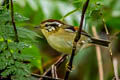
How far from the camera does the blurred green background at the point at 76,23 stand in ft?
6.75

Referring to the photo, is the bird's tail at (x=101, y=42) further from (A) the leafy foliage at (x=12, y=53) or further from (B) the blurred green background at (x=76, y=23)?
(A) the leafy foliage at (x=12, y=53)

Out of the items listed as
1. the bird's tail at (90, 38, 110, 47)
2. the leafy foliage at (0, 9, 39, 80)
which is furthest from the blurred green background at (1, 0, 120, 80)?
the leafy foliage at (0, 9, 39, 80)

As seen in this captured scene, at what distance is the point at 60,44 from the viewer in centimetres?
214

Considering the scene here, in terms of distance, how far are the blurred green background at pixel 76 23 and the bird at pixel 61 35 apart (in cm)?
12

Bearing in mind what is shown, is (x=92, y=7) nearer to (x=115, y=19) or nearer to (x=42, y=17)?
(x=42, y=17)

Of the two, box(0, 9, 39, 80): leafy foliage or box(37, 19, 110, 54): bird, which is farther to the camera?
box(37, 19, 110, 54): bird

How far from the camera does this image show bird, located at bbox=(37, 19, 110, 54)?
2133 millimetres

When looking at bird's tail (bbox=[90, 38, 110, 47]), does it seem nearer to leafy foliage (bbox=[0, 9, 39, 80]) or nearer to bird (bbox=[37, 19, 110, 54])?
bird (bbox=[37, 19, 110, 54])

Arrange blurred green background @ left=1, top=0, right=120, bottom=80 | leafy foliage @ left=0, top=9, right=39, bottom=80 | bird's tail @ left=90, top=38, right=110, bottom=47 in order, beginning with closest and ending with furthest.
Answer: leafy foliage @ left=0, top=9, right=39, bottom=80, blurred green background @ left=1, top=0, right=120, bottom=80, bird's tail @ left=90, top=38, right=110, bottom=47

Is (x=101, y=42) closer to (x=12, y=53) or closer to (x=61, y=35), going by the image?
(x=61, y=35)

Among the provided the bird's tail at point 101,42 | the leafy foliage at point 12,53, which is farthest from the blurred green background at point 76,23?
the leafy foliage at point 12,53

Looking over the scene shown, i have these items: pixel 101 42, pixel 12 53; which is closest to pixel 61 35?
pixel 101 42

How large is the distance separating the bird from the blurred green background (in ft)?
0.39

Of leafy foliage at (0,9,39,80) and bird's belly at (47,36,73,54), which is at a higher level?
leafy foliage at (0,9,39,80)
